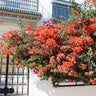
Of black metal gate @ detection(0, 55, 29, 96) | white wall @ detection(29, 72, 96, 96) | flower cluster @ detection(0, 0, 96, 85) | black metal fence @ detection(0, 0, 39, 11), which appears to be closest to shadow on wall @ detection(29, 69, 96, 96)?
white wall @ detection(29, 72, 96, 96)

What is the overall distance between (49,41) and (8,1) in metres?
6.72

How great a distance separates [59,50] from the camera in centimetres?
371

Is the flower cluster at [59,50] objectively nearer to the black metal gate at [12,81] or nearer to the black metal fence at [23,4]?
the black metal gate at [12,81]

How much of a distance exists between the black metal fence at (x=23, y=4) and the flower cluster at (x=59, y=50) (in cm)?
549

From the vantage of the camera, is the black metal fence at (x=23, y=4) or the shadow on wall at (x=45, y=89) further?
the black metal fence at (x=23, y=4)

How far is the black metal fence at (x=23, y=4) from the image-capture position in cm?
860

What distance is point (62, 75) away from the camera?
3623mm

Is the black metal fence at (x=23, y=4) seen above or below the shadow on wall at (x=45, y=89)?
above

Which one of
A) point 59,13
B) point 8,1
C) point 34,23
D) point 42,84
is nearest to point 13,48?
point 42,84

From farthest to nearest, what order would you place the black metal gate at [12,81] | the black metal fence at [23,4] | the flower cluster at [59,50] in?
the black metal fence at [23,4] < the black metal gate at [12,81] < the flower cluster at [59,50]

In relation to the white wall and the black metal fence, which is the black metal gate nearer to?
the white wall

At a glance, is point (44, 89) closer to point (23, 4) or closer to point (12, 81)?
point (12, 81)

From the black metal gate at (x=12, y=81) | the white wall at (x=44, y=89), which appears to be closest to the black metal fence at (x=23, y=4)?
the black metal gate at (x=12, y=81)

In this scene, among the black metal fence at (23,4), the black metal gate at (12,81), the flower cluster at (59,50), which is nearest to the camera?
the flower cluster at (59,50)
